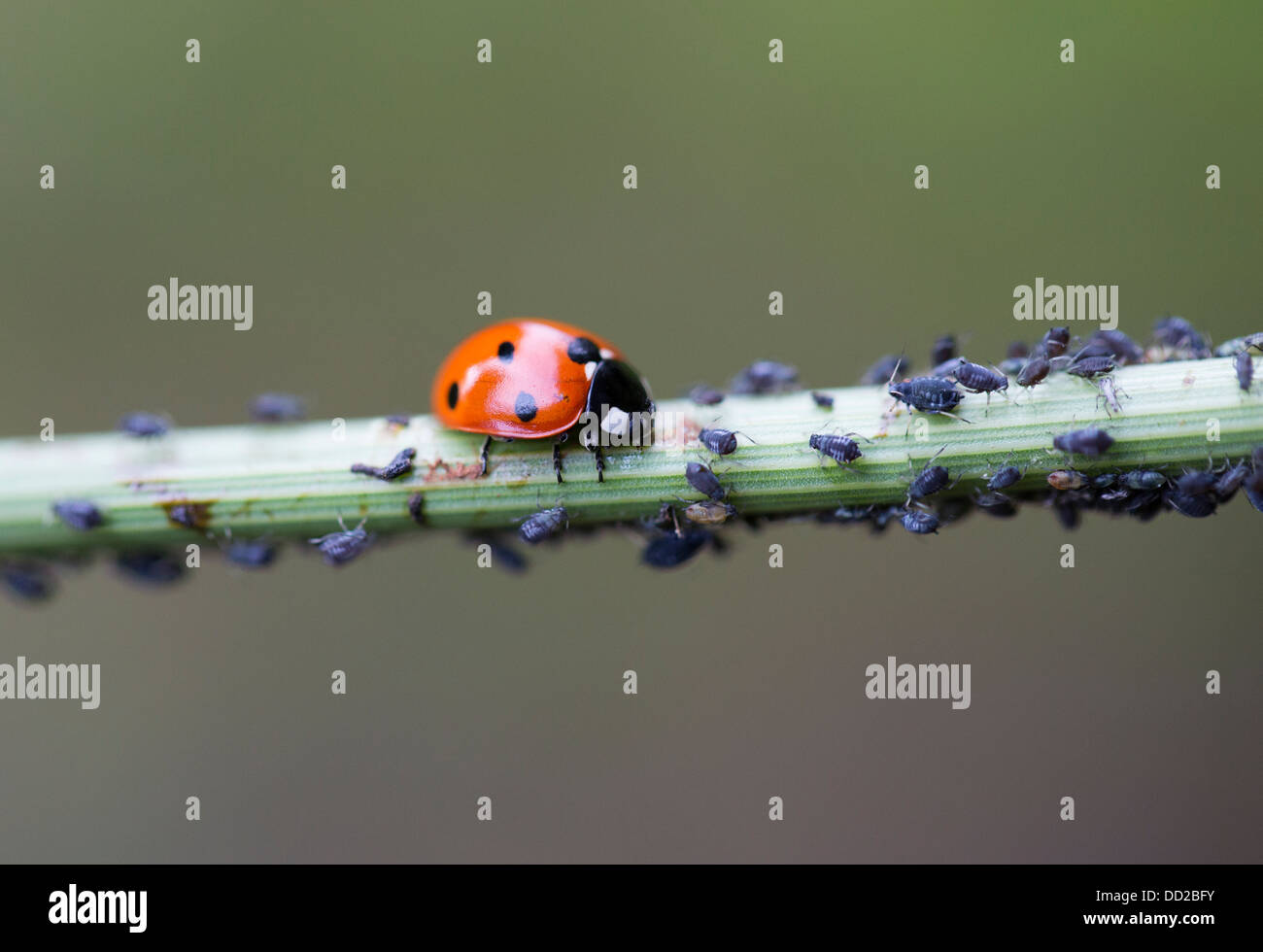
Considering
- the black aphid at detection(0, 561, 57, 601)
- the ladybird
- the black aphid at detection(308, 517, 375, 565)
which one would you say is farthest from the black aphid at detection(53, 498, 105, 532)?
the ladybird

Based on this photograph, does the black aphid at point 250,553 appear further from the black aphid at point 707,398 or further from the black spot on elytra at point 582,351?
the black aphid at point 707,398

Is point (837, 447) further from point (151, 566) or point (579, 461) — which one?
point (151, 566)

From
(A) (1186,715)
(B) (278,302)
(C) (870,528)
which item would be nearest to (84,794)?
(B) (278,302)

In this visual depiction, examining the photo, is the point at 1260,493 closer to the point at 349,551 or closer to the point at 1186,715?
the point at 349,551

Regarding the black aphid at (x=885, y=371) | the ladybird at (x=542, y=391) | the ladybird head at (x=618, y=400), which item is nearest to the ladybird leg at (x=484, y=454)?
the ladybird at (x=542, y=391)

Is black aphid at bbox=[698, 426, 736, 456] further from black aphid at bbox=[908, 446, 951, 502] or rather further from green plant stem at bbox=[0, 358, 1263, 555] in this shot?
black aphid at bbox=[908, 446, 951, 502]

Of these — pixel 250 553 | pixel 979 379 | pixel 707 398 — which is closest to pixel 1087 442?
pixel 979 379
